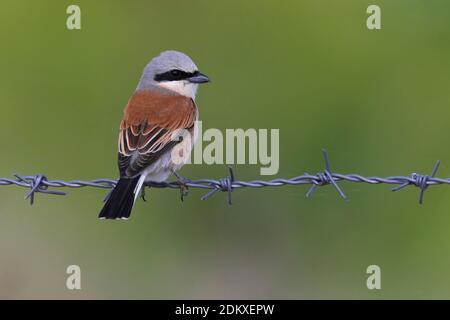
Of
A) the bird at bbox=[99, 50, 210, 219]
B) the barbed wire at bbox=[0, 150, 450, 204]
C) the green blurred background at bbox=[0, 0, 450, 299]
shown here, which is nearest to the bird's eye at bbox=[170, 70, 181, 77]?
the bird at bbox=[99, 50, 210, 219]

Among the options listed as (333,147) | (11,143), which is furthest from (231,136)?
(11,143)

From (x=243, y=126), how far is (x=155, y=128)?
3001 millimetres

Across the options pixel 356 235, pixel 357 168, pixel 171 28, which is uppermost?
pixel 171 28

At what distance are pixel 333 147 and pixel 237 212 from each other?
1.46m

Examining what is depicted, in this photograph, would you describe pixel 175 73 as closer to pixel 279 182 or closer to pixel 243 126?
pixel 279 182

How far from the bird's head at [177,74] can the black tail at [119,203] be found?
4.57 feet

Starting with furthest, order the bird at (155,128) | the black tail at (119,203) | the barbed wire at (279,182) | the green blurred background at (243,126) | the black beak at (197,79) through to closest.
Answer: the green blurred background at (243,126) → the black beak at (197,79) → the bird at (155,128) → the black tail at (119,203) → the barbed wire at (279,182)

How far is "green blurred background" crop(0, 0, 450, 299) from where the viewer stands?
316 inches

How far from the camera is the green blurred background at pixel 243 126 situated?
26.3 feet

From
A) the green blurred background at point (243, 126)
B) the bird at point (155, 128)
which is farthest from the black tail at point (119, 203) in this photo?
the green blurred background at point (243, 126)

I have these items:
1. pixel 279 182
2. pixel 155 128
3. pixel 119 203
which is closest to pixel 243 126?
pixel 155 128

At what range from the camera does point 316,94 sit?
983cm

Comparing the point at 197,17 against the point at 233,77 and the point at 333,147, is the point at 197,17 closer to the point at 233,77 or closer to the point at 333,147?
the point at 233,77

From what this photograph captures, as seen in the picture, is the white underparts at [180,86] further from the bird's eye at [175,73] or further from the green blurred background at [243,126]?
the green blurred background at [243,126]
